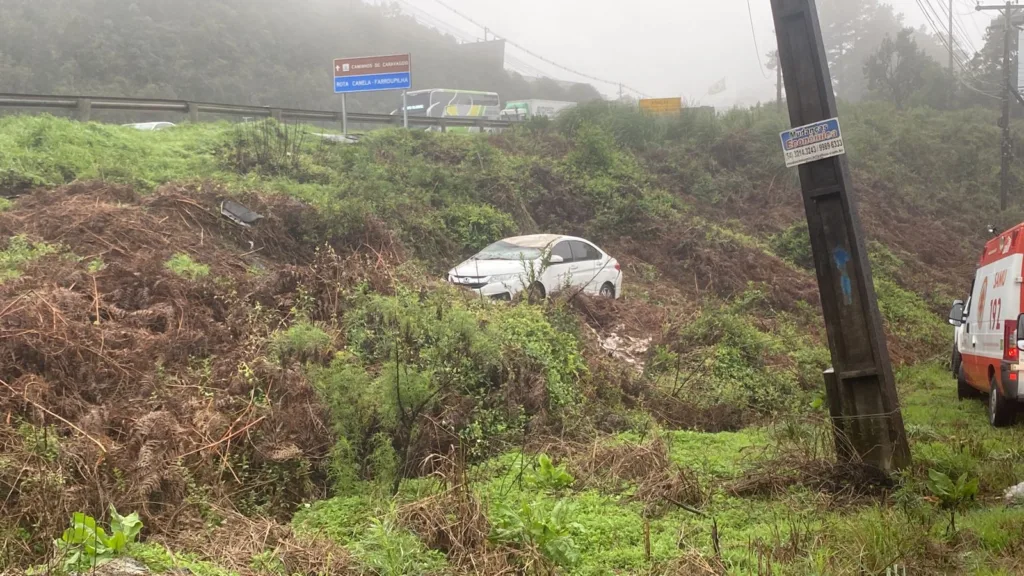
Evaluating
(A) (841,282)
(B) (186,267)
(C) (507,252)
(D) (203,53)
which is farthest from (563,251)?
(D) (203,53)

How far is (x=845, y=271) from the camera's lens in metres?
7.04

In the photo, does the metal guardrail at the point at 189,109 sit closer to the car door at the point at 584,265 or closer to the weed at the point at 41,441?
the car door at the point at 584,265

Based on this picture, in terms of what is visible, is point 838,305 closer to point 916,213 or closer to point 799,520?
point 799,520

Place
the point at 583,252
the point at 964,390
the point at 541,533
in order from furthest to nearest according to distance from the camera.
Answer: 1. the point at 583,252
2. the point at 964,390
3. the point at 541,533

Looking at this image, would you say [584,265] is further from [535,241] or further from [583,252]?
[535,241]

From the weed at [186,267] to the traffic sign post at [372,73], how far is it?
40.3ft

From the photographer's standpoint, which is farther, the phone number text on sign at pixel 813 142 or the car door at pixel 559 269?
the car door at pixel 559 269

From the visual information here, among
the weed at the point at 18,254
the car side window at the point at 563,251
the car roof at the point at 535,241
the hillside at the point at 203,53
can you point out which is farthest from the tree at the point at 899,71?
the weed at the point at 18,254

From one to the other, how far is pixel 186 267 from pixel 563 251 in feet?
23.8

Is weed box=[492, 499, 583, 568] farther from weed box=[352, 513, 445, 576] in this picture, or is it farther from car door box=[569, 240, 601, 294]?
car door box=[569, 240, 601, 294]

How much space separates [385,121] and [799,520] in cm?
2302

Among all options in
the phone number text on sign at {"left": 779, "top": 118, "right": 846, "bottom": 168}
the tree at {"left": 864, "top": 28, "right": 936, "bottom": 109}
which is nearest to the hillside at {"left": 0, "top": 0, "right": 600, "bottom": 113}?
the tree at {"left": 864, "top": 28, "right": 936, "bottom": 109}

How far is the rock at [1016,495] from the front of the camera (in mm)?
6023

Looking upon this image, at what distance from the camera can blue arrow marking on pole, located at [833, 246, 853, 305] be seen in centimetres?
702
